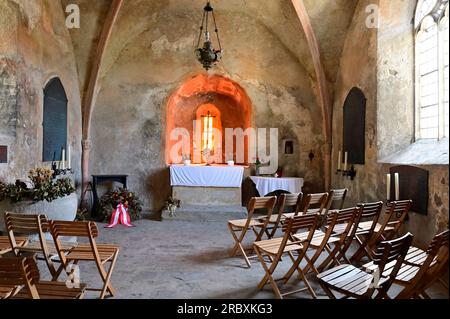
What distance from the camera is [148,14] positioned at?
30.0 ft

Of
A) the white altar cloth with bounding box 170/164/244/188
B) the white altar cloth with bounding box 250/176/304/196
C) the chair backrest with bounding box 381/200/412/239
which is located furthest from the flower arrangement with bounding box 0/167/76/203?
the white altar cloth with bounding box 250/176/304/196

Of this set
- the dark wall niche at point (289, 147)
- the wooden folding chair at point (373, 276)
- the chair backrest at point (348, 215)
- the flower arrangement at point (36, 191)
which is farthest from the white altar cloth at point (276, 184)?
the wooden folding chair at point (373, 276)

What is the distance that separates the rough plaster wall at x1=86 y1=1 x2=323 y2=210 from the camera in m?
9.50

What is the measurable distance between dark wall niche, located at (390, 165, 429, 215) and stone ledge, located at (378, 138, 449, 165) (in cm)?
13

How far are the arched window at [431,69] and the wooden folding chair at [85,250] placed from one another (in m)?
5.53

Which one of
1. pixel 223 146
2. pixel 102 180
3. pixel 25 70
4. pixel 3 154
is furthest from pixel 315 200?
pixel 223 146

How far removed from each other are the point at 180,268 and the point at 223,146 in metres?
7.49

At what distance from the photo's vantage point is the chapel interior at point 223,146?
3.98 m

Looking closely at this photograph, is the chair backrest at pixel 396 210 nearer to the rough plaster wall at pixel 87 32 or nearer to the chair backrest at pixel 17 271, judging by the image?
the chair backrest at pixel 17 271

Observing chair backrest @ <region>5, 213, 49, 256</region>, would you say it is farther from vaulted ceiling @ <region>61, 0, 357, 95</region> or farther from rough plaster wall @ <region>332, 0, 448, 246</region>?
vaulted ceiling @ <region>61, 0, 357, 95</region>

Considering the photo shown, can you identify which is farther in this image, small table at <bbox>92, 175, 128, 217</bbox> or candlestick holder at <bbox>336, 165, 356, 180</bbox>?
small table at <bbox>92, 175, 128, 217</bbox>
